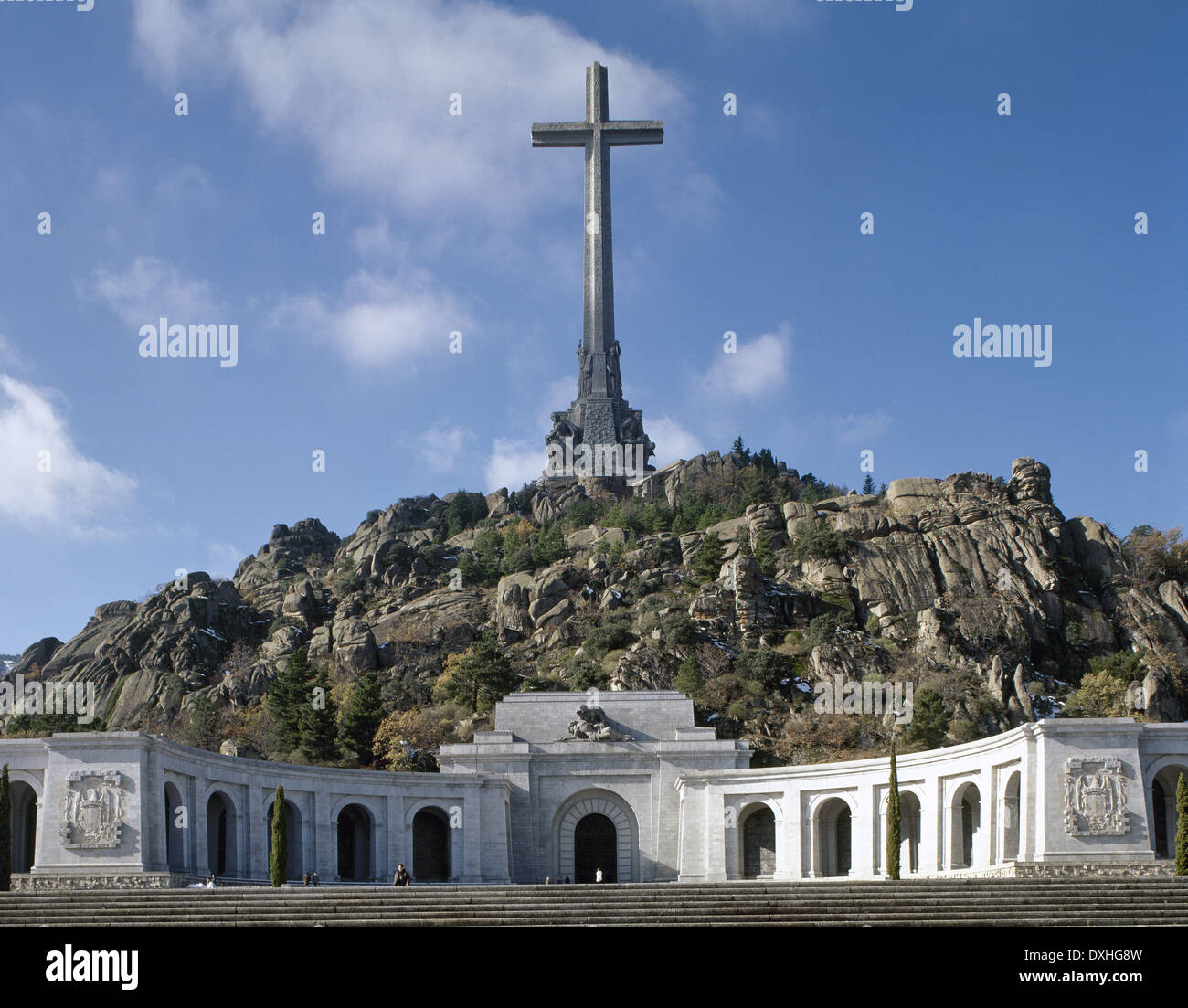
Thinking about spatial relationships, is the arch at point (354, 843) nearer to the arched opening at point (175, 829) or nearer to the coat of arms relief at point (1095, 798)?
the arched opening at point (175, 829)

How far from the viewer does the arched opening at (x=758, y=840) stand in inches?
2040

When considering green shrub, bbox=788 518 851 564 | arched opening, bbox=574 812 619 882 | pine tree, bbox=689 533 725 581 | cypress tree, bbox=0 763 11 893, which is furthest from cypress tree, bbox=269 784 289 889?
green shrub, bbox=788 518 851 564

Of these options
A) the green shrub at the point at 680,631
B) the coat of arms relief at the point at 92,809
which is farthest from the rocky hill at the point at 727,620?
the coat of arms relief at the point at 92,809

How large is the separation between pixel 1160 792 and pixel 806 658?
39137 mm

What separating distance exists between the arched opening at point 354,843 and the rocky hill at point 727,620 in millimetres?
15793

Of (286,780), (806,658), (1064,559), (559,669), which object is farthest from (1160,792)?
(1064,559)

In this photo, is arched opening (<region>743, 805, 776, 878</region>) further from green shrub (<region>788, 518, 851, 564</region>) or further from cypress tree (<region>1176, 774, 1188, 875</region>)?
green shrub (<region>788, 518, 851, 564</region>)

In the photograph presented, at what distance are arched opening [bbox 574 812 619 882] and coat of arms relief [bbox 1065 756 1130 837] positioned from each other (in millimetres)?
20696

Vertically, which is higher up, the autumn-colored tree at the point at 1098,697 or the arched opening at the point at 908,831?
the autumn-colored tree at the point at 1098,697

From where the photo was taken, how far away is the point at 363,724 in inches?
2773

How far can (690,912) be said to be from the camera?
2941cm

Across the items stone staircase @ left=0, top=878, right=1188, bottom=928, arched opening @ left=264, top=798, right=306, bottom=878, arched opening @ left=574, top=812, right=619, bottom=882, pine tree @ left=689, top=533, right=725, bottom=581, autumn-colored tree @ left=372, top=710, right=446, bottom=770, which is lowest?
arched opening @ left=574, top=812, right=619, bottom=882

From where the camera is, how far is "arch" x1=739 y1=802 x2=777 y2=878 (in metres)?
51.8
